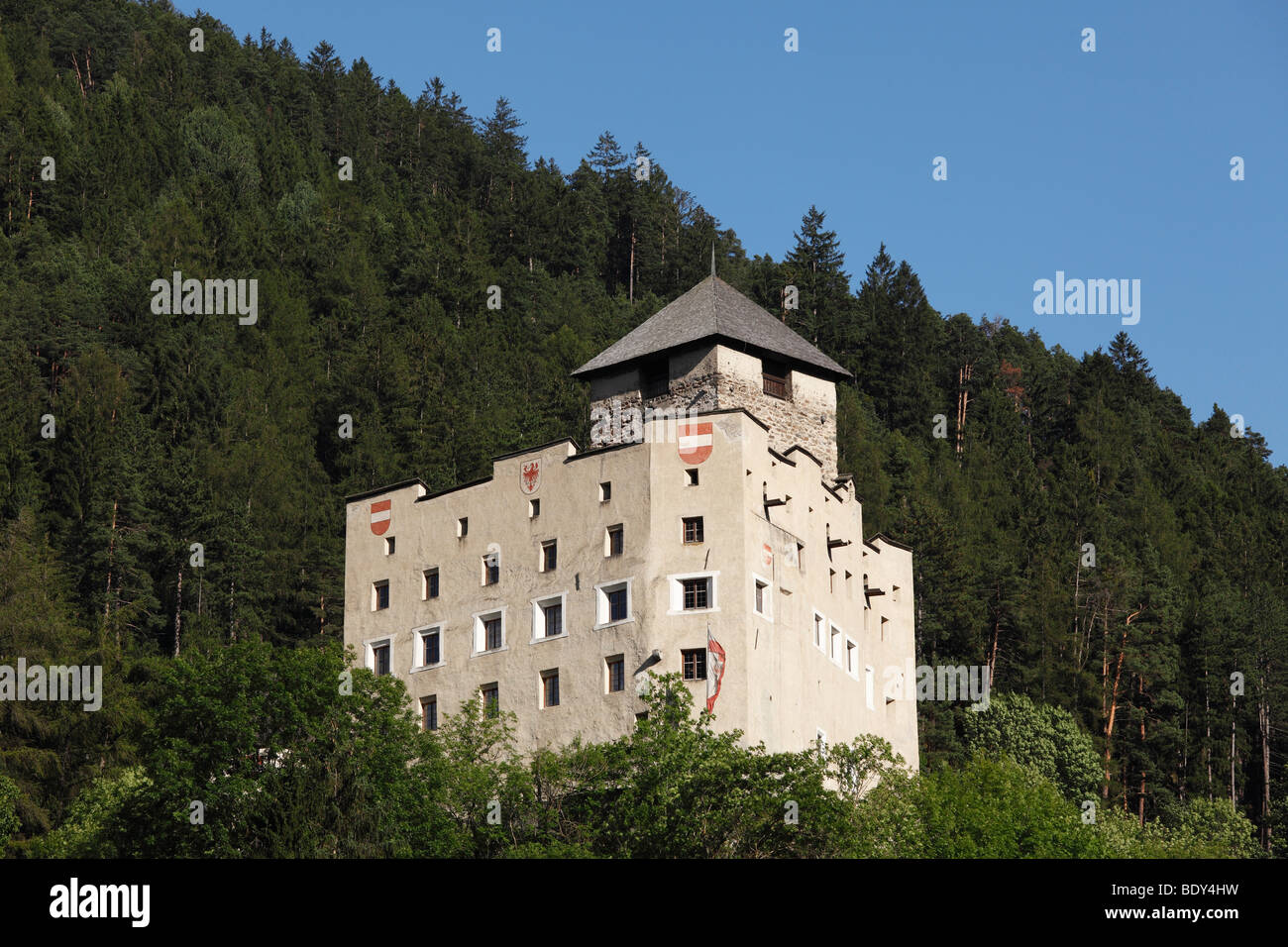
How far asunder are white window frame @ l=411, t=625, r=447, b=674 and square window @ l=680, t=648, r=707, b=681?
27.2ft

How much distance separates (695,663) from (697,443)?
5965 millimetres

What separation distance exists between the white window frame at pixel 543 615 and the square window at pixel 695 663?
12.5 feet

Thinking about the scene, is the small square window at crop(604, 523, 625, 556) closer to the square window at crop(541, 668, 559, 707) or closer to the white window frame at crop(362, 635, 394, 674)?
the square window at crop(541, 668, 559, 707)

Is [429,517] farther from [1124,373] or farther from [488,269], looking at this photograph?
[1124,373]

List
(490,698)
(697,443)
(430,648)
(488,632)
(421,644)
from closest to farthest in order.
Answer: (697,443) → (490,698) → (488,632) → (430,648) → (421,644)

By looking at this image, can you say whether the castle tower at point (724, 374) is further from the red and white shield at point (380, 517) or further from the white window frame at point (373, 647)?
the white window frame at point (373, 647)

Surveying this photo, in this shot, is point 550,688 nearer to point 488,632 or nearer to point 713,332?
point 488,632

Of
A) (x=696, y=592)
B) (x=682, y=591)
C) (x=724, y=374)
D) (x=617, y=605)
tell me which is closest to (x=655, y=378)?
(x=724, y=374)

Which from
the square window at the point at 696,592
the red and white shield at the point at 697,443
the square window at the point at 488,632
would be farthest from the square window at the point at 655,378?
the square window at the point at 696,592

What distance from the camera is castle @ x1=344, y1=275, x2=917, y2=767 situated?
46.6 m

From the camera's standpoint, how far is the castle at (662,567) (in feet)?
153

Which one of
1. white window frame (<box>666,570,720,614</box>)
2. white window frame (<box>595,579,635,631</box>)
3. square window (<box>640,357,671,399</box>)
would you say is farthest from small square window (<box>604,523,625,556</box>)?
square window (<box>640,357,671,399</box>)

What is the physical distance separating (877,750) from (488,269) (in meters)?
66.8

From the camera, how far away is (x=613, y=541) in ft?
159
